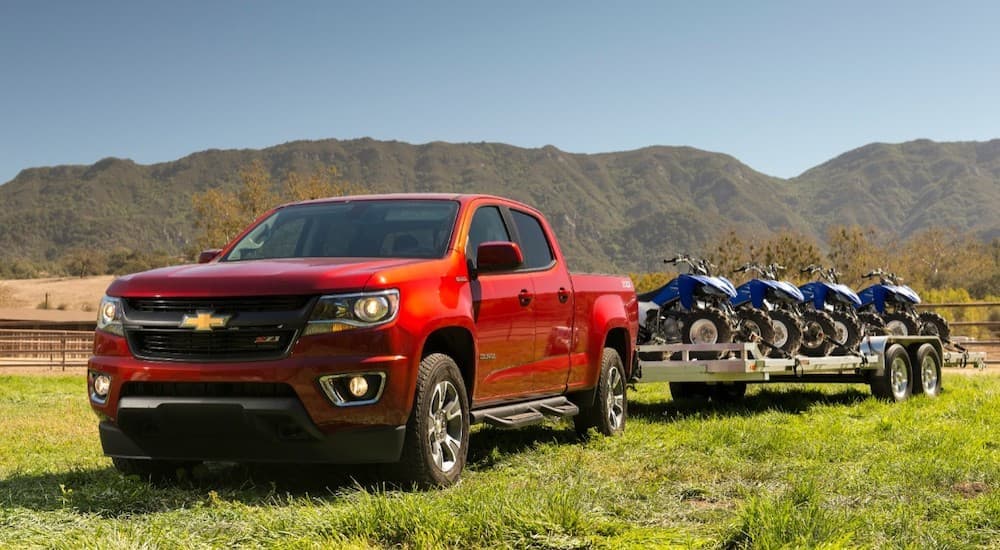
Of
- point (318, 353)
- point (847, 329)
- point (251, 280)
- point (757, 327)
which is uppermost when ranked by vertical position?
point (251, 280)

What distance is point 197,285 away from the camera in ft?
20.2

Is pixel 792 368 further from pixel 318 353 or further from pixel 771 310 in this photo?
pixel 318 353

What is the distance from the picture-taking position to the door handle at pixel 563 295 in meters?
8.43

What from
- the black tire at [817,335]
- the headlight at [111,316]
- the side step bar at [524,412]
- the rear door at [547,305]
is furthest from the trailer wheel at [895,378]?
the headlight at [111,316]

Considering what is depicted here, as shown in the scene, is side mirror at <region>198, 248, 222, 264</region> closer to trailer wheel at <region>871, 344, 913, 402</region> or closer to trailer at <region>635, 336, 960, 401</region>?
trailer at <region>635, 336, 960, 401</region>

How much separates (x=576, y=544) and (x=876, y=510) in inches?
74.5

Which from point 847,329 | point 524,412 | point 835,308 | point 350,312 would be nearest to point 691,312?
point 847,329

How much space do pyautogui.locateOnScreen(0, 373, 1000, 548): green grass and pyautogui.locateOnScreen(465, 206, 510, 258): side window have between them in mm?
1547

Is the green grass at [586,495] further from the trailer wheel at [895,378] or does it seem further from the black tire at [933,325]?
the black tire at [933,325]

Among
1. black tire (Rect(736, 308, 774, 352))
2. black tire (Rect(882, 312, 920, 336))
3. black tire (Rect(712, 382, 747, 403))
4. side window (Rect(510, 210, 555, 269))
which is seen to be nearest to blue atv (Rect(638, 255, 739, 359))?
black tire (Rect(736, 308, 774, 352))

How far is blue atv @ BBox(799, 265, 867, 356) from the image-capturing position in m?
13.7

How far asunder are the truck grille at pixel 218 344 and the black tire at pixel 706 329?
6.90m

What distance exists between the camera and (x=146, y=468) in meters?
→ 6.81

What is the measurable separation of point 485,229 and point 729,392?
22.7 feet
